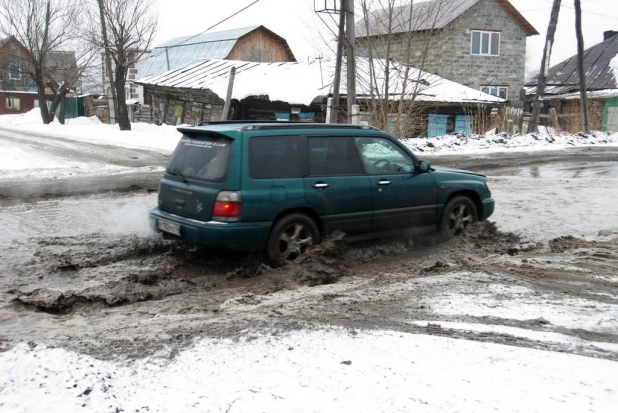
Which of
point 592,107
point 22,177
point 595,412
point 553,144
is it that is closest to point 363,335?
point 595,412

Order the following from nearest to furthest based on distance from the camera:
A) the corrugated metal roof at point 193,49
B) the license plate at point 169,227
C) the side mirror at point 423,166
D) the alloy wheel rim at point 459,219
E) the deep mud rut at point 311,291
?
the deep mud rut at point 311,291, the license plate at point 169,227, the side mirror at point 423,166, the alloy wheel rim at point 459,219, the corrugated metal roof at point 193,49

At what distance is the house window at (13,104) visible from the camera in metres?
61.3

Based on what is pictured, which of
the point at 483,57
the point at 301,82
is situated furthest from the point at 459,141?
the point at 483,57

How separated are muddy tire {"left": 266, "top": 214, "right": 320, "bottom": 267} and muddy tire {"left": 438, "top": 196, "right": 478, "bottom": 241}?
1.92m

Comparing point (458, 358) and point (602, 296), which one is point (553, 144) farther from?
point (458, 358)

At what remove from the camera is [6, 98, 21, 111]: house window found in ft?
201

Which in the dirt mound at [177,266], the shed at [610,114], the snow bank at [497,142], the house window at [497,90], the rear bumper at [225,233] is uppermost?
the house window at [497,90]

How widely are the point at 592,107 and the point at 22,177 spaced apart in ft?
106

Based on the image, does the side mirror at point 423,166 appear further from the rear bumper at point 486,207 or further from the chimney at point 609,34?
the chimney at point 609,34

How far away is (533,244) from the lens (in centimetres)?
756

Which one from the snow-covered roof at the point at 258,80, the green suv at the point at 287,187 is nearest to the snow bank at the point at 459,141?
the snow-covered roof at the point at 258,80

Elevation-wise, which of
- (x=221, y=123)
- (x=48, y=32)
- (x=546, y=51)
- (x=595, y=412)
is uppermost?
(x=48, y=32)

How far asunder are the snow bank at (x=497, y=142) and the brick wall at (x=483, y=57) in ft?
42.8

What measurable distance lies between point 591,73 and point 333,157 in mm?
39831
